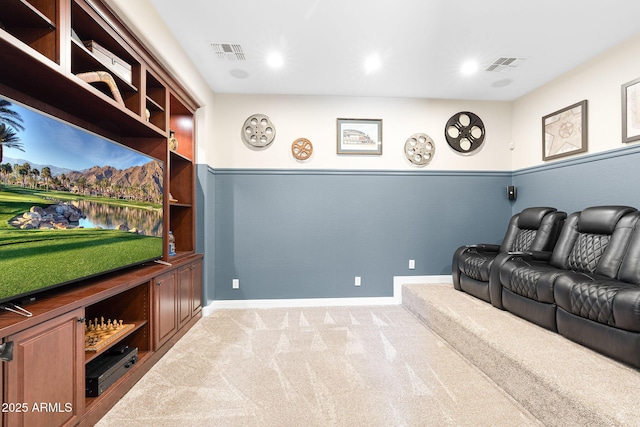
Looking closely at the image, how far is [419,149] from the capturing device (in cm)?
394

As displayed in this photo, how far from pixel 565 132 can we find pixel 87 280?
4.81 meters

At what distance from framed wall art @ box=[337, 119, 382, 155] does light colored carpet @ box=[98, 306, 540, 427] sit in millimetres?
2256

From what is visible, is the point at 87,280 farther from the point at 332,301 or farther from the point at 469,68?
the point at 469,68

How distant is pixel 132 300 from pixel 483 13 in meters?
3.57

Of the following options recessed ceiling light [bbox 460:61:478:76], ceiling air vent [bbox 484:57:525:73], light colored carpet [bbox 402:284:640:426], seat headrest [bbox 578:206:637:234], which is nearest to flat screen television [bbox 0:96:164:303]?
light colored carpet [bbox 402:284:640:426]

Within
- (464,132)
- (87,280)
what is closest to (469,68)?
(464,132)

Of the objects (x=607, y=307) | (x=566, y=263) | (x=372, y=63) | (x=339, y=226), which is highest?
(x=372, y=63)

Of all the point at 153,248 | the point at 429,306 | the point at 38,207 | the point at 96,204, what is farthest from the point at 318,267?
the point at 38,207

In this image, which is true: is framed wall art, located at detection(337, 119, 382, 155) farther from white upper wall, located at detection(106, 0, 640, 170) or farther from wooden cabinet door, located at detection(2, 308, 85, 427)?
wooden cabinet door, located at detection(2, 308, 85, 427)

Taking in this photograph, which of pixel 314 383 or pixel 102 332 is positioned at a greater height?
pixel 102 332

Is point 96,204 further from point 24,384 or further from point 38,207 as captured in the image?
point 24,384

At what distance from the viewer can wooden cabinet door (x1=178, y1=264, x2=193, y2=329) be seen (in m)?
2.74

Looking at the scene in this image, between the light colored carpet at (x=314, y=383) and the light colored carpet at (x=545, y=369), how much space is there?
0.11 meters

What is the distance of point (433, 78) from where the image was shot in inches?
132
